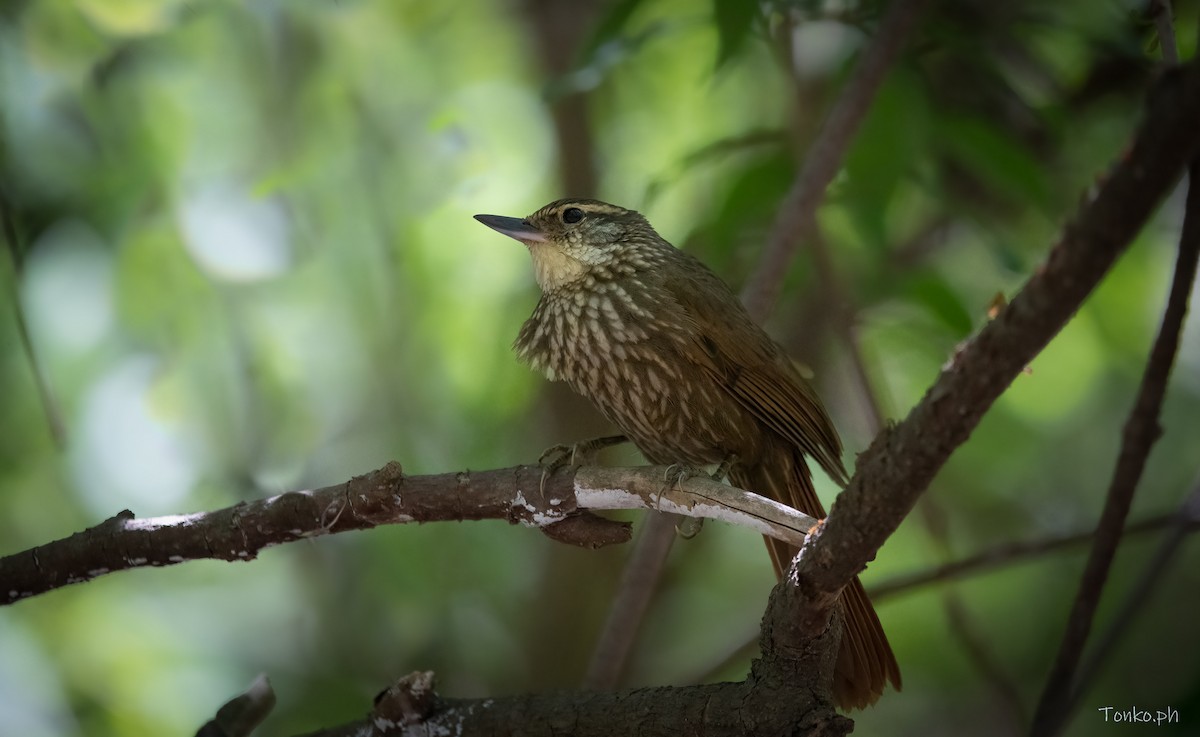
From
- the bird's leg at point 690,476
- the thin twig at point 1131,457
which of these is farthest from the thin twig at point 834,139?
the thin twig at point 1131,457

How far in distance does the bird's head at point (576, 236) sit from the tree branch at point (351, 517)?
0.82 m

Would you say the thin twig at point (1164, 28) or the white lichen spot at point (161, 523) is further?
the white lichen spot at point (161, 523)

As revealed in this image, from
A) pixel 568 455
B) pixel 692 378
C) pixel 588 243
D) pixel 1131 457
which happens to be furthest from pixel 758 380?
pixel 1131 457

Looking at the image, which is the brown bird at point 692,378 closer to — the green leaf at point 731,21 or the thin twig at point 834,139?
the thin twig at point 834,139

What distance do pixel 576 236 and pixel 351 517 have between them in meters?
1.16

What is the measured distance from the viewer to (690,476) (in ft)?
8.02

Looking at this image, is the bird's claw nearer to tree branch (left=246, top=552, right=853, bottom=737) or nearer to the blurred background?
tree branch (left=246, top=552, right=853, bottom=737)

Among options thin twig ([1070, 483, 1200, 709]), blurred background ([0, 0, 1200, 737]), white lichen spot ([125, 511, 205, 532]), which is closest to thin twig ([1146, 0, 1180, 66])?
thin twig ([1070, 483, 1200, 709])

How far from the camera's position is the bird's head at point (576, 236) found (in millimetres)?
3234

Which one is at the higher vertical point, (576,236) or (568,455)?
(576,236)

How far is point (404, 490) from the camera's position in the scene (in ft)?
8.42

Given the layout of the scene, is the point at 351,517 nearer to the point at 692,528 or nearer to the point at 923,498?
the point at 692,528

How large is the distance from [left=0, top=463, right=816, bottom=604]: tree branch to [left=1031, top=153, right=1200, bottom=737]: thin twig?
832 millimetres

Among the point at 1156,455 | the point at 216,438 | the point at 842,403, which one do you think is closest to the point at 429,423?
the point at 216,438
